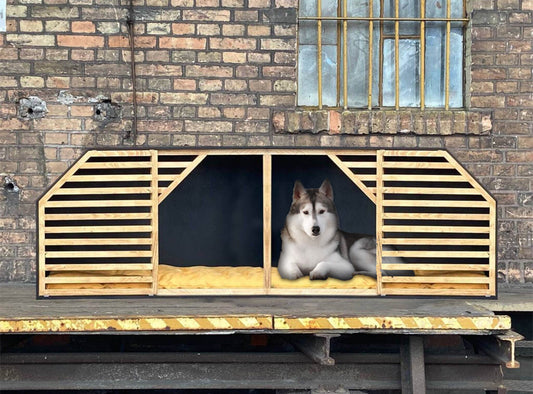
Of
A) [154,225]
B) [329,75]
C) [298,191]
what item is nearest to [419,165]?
[298,191]

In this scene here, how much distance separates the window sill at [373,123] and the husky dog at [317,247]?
0.51 metres

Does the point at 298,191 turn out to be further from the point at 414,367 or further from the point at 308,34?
the point at 414,367

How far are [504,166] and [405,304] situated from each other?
1.87 metres

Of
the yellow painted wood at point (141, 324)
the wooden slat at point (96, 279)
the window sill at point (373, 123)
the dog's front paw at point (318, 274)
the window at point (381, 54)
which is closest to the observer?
the yellow painted wood at point (141, 324)

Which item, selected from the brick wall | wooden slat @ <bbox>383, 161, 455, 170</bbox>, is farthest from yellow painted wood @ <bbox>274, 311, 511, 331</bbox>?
the brick wall

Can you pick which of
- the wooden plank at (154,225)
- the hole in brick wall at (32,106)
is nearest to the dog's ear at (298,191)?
the wooden plank at (154,225)

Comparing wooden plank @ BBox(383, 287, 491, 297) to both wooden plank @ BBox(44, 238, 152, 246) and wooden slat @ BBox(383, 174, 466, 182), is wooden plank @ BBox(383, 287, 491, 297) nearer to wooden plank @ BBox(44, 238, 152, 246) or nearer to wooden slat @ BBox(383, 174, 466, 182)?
wooden slat @ BBox(383, 174, 466, 182)

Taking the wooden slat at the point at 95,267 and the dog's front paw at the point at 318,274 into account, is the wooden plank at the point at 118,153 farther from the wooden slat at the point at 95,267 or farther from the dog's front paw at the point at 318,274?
the dog's front paw at the point at 318,274

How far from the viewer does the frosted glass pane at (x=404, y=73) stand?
6137 millimetres

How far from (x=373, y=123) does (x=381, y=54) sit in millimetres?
659

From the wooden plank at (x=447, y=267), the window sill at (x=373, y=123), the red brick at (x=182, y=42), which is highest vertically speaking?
the red brick at (x=182, y=42)

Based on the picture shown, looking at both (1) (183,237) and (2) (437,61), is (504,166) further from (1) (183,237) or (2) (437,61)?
(1) (183,237)

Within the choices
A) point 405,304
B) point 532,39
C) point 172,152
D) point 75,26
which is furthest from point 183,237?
point 532,39

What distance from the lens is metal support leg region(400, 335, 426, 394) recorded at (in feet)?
15.0
